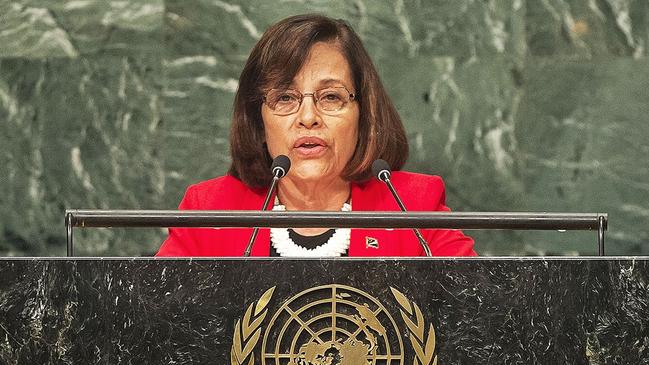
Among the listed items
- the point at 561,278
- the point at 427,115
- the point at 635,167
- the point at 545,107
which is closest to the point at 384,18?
the point at 427,115

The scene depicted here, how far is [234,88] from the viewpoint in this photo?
5.19 metres

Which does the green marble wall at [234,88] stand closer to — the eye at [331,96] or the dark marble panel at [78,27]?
the dark marble panel at [78,27]

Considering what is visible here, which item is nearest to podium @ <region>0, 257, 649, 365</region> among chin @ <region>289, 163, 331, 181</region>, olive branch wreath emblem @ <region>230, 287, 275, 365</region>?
olive branch wreath emblem @ <region>230, 287, 275, 365</region>

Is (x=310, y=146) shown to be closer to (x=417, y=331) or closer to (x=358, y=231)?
(x=358, y=231)

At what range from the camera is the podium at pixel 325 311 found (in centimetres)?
240

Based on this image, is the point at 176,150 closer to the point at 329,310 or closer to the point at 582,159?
the point at 582,159


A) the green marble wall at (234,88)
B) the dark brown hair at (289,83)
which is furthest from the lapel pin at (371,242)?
the green marble wall at (234,88)


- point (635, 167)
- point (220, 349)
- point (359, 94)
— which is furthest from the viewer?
point (635, 167)

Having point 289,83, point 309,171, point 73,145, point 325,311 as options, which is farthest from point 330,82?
point 73,145

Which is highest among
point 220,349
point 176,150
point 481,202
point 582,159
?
point 220,349

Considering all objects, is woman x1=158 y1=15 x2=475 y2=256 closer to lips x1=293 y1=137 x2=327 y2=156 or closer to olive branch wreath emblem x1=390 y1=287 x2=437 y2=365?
lips x1=293 y1=137 x2=327 y2=156

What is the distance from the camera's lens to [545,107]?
5.19 m

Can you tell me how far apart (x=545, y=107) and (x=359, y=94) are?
1757 mm

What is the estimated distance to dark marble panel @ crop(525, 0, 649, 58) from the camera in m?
5.17
